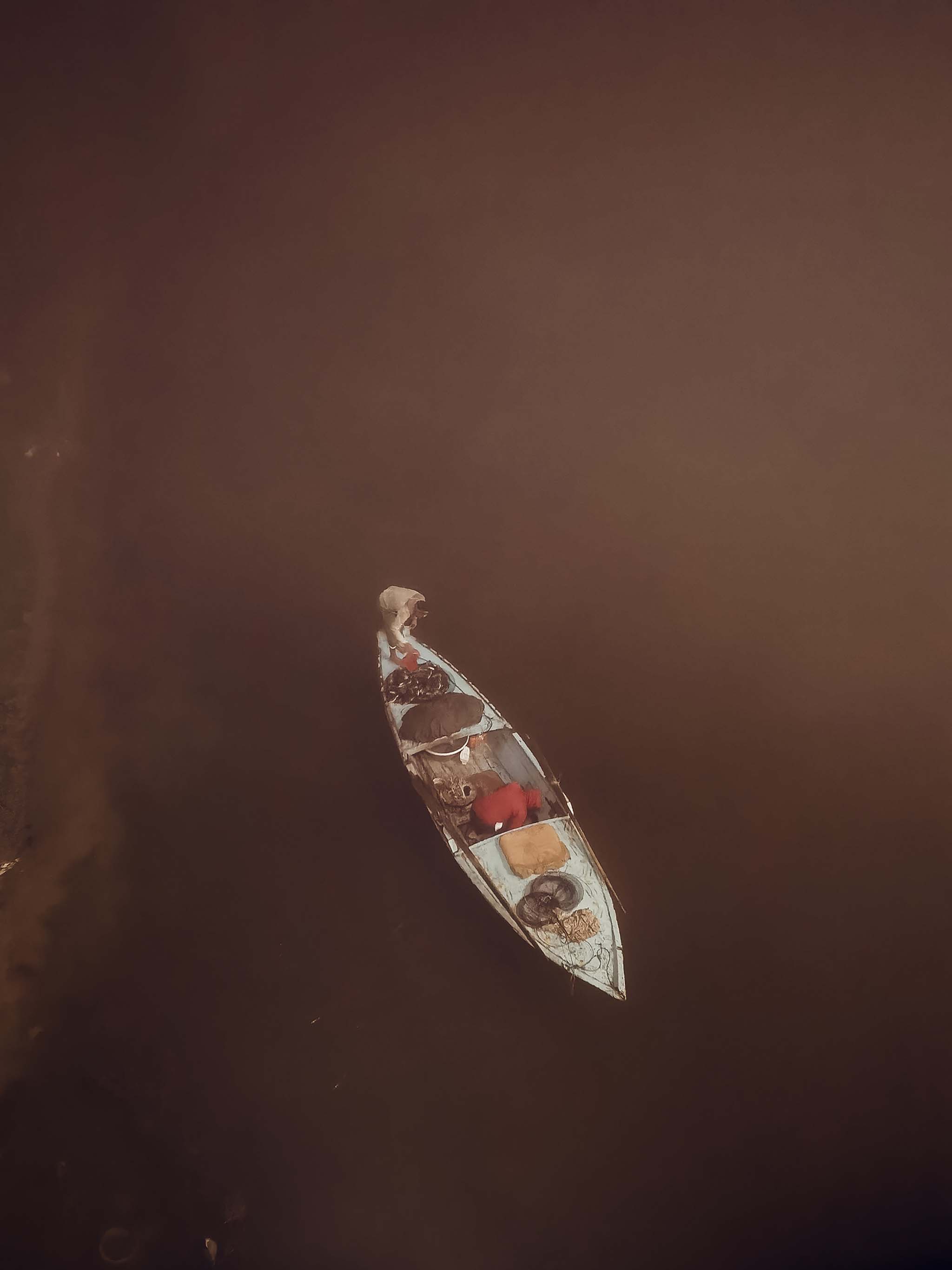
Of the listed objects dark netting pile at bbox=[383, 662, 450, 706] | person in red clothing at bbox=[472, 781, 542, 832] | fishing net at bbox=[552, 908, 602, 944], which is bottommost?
fishing net at bbox=[552, 908, 602, 944]

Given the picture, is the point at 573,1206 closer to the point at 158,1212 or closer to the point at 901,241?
the point at 158,1212

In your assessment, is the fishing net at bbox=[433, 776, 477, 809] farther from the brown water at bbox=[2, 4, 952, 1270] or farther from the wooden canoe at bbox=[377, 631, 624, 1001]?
the brown water at bbox=[2, 4, 952, 1270]

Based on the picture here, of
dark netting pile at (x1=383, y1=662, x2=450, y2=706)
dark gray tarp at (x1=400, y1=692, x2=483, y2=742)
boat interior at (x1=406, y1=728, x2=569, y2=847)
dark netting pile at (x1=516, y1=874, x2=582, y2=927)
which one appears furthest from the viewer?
dark netting pile at (x1=383, y1=662, x2=450, y2=706)

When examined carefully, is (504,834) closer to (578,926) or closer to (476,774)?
(476,774)

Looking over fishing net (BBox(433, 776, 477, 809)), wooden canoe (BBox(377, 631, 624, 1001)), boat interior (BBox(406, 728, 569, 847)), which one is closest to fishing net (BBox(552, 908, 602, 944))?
wooden canoe (BBox(377, 631, 624, 1001))

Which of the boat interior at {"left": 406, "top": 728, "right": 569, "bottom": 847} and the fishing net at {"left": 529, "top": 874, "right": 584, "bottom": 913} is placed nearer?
the fishing net at {"left": 529, "top": 874, "right": 584, "bottom": 913}

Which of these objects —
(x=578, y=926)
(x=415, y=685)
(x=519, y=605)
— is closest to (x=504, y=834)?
(x=578, y=926)
